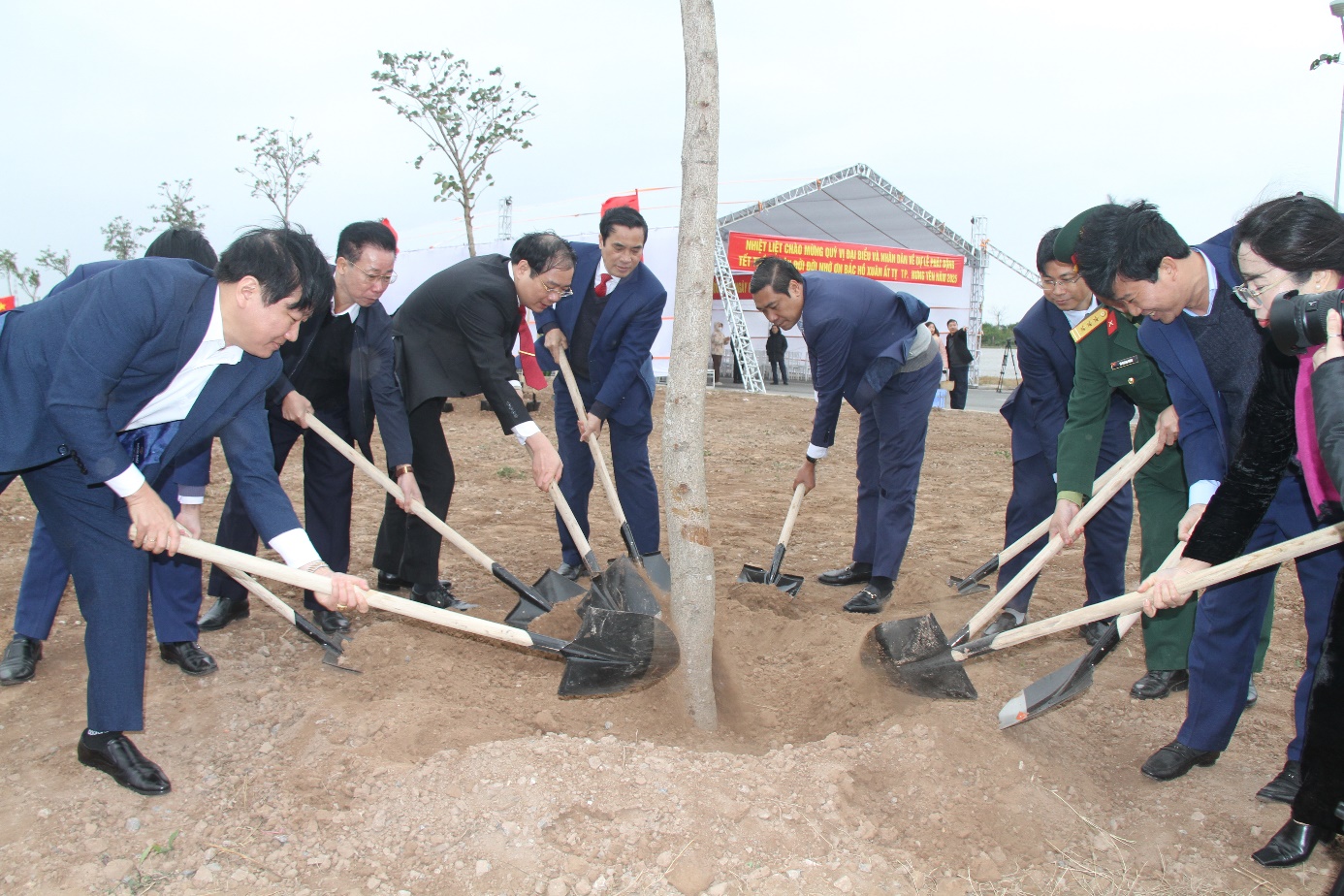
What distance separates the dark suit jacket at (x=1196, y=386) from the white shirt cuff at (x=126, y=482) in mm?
2991

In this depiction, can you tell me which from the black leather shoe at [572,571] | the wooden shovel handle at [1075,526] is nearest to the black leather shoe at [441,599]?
the black leather shoe at [572,571]

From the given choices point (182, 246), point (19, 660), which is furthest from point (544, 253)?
point (19, 660)

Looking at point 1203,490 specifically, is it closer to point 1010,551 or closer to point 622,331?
point 1010,551

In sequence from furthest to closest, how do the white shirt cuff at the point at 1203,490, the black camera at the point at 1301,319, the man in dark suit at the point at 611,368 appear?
1. the man in dark suit at the point at 611,368
2. the white shirt cuff at the point at 1203,490
3. the black camera at the point at 1301,319

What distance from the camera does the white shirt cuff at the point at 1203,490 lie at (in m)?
2.81

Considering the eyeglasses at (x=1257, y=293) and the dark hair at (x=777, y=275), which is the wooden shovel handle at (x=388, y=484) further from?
the eyeglasses at (x=1257, y=293)

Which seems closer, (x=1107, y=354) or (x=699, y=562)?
(x=699, y=562)

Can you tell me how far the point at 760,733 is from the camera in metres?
3.17

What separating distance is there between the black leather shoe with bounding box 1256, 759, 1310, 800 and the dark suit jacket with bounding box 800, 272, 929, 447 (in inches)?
86.0

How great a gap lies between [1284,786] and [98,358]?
11.4ft

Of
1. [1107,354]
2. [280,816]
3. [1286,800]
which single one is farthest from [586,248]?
[1286,800]

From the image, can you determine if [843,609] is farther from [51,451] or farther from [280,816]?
[51,451]

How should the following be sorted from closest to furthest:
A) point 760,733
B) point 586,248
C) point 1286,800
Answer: point 1286,800, point 760,733, point 586,248

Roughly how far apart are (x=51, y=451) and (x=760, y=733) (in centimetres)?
238
